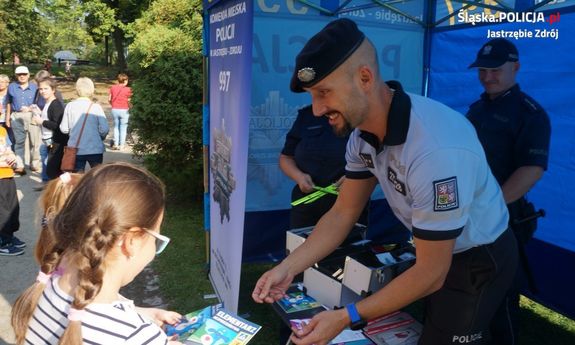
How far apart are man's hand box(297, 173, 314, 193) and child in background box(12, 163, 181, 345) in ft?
5.48

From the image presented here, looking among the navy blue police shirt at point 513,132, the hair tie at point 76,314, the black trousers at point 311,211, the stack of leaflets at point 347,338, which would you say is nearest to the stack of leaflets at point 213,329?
the stack of leaflets at point 347,338

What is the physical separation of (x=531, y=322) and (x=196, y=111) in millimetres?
4049

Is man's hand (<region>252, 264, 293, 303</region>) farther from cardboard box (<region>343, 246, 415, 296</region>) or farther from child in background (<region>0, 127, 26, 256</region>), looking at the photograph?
child in background (<region>0, 127, 26, 256</region>)

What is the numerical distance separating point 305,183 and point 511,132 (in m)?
1.28

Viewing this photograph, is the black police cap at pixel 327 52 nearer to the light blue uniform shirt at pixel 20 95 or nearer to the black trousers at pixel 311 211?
the black trousers at pixel 311 211

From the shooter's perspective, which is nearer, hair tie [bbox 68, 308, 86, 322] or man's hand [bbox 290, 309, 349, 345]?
hair tie [bbox 68, 308, 86, 322]

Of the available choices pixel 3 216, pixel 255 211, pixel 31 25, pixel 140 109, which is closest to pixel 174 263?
pixel 255 211

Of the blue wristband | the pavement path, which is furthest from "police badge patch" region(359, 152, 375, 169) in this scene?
the pavement path

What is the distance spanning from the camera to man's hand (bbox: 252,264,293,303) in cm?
189

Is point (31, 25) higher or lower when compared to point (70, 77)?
higher

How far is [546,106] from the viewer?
3379 millimetres

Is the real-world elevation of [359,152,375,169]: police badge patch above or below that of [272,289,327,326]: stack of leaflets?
above

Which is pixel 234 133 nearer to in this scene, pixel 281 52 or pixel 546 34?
pixel 281 52

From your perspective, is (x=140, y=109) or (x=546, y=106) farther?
(x=140, y=109)
